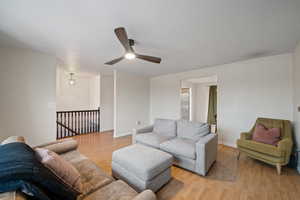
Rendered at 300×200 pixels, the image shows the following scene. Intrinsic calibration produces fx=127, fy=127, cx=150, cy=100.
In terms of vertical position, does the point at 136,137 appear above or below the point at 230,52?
below

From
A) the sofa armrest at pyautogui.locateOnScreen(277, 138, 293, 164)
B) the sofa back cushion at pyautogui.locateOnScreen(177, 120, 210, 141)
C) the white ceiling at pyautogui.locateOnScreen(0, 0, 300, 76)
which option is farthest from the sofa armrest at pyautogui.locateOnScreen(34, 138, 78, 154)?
the sofa armrest at pyautogui.locateOnScreen(277, 138, 293, 164)

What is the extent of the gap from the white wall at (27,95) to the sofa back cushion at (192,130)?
118 inches

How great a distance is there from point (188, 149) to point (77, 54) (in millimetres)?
3139

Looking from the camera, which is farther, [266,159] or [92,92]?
[92,92]

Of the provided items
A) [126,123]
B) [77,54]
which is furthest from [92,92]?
[77,54]

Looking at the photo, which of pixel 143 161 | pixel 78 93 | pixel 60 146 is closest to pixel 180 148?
pixel 143 161

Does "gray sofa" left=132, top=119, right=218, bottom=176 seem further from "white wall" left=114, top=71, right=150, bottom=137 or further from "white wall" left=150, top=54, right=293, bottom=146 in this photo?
"white wall" left=114, top=71, right=150, bottom=137

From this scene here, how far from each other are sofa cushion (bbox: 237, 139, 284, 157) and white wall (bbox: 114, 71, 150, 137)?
3.52m

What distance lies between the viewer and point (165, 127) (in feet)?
10.5

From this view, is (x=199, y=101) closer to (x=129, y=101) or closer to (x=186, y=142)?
(x=129, y=101)

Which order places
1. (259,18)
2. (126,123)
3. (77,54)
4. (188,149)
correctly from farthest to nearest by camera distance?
(126,123), (77,54), (188,149), (259,18)

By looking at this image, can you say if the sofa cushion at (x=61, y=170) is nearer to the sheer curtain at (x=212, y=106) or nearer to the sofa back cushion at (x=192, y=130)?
the sofa back cushion at (x=192, y=130)

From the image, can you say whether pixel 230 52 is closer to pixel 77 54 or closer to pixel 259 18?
pixel 259 18

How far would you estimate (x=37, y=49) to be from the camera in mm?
2660
